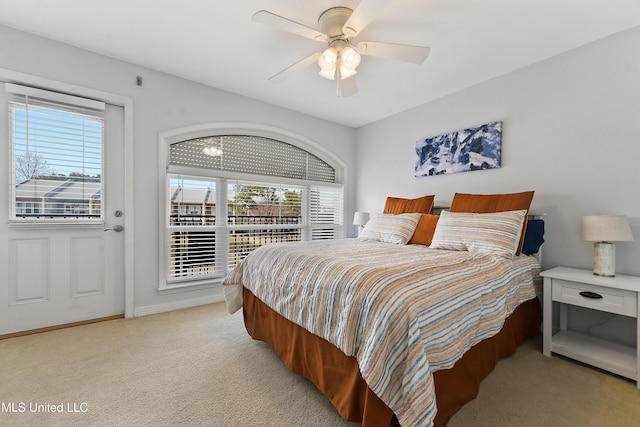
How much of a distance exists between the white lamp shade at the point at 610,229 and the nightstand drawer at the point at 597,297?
1.19 ft

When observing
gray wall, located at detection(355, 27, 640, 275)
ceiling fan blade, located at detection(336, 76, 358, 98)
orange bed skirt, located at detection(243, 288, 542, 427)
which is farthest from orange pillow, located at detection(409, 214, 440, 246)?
ceiling fan blade, located at detection(336, 76, 358, 98)

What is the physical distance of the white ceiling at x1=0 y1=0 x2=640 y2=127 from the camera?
6.38 ft

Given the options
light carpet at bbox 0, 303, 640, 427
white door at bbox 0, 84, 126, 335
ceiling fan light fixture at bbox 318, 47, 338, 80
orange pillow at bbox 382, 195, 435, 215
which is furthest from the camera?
orange pillow at bbox 382, 195, 435, 215

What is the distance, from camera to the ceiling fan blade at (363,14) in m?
1.54

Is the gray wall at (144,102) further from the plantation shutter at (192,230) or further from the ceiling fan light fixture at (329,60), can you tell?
the ceiling fan light fixture at (329,60)

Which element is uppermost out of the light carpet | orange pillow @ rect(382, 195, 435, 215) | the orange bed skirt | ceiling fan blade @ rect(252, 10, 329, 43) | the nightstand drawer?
ceiling fan blade @ rect(252, 10, 329, 43)

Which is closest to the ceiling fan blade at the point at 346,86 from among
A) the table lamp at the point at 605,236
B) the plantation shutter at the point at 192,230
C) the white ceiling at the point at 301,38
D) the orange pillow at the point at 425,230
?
the white ceiling at the point at 301,38

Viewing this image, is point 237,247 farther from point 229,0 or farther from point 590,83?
point 590,83

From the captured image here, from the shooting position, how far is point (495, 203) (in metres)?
2.50

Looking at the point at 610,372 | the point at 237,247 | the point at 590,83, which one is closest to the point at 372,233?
the point at 237,247

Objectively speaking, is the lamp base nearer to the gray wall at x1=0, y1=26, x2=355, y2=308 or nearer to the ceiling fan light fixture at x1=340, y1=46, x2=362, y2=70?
the ceiling fan light fixture at x1=340, y1=46, x2=362, y2=70

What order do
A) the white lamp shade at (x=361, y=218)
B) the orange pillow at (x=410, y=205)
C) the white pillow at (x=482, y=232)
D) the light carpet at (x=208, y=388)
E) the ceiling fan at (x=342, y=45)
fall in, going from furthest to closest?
the white lamp shade at (x=361, y=218), the orange pillow at (x=410, y=205), the white pillow at (x=482, y=232), the ceiling fan at (x=342, y=45), the light carpet at (x=208, y=388)

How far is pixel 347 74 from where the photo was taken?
7.09 feet

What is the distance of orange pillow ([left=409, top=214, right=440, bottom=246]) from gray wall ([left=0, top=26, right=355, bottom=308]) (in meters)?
2.44
